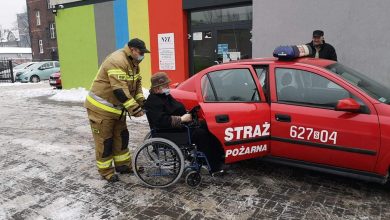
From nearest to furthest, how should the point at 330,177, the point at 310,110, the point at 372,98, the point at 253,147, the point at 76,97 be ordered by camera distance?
the point at 372,98 → the point at 310,110 → the point at 253,147 → the point at 330,177 → the point at 76,97

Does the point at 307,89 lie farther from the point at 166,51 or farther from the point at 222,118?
the point at 166,51

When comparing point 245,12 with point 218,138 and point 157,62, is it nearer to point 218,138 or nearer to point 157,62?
point 157,62

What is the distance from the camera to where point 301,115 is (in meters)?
3.80

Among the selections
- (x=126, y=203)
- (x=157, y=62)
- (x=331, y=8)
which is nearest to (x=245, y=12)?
(x=331, y=8)

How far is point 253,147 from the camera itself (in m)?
4.02

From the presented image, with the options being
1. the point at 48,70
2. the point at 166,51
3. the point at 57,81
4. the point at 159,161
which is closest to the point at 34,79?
the point at 48,70

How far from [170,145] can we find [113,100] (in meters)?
0.97

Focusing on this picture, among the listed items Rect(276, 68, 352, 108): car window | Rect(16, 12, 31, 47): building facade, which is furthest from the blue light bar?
Rect(16, 12, 31, 47): building facade

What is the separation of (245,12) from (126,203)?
676 cm

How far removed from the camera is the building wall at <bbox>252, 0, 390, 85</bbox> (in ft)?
22.5

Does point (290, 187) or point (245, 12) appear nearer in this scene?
point (290, 187)

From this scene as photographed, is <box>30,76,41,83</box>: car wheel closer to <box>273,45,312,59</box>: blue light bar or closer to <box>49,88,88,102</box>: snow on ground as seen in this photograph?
<box>49,88,88,102</box>: snow on ground

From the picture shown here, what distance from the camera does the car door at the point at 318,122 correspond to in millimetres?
3500

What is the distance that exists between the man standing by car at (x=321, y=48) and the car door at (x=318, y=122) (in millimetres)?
2091
